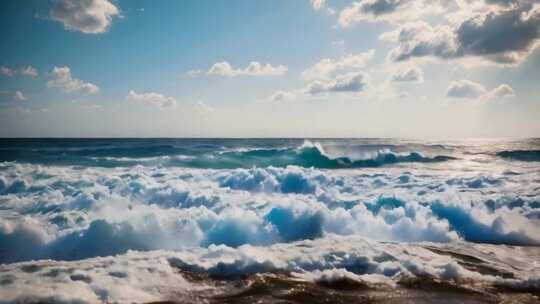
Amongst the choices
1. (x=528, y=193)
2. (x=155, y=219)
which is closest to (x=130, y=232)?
(x=155, y=219)

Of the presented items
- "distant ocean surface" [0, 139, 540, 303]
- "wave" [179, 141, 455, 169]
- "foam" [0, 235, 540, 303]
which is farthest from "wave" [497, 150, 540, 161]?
"foam" [0, 235, 540, 303]

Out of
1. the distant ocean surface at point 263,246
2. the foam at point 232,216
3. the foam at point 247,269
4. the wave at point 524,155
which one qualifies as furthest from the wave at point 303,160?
the foam at point 247,269

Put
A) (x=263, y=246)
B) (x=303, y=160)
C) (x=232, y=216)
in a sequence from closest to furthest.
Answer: (x=263, y=246), (x=232, y=216), (x=303, y=160)

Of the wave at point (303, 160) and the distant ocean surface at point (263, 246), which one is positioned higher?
the wave at point (303, 160)

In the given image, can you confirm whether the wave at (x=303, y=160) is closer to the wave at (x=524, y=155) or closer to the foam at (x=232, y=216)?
the wave at (x=524, y=155)

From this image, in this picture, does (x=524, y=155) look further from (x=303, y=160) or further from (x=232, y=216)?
(x=232, y=216)

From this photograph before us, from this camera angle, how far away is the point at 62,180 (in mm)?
13117

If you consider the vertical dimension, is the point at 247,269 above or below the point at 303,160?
below

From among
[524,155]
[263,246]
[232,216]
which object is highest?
[524,155]

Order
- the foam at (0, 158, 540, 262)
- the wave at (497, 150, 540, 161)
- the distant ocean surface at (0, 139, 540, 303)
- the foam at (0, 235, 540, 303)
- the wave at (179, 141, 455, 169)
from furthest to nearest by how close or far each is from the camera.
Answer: the wave at (497, 150, 540, 161)
the wave at (179, 141, 455, 169)
the foam at (0, 158, 540, 262)
the distant ocean surface at (0, 139, 540, 303)
the foam at (0, 235, 540, 303)

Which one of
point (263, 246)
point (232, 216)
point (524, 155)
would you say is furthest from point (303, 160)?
point (263, 246)

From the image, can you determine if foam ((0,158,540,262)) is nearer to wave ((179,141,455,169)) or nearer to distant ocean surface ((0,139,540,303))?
distant ocean surface ((0,139,540,303))

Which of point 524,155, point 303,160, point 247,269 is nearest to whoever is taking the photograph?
point 247,269

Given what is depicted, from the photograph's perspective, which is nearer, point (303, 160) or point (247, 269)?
point (247, 269)
